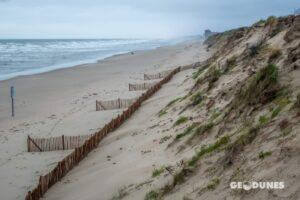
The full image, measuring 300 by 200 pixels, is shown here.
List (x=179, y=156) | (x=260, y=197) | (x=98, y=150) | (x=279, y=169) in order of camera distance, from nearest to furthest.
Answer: (x=260, y=197)
(x=279, y=169)
(x=179, y=156)
(x=98, y=150)

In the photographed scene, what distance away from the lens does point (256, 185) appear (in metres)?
7.10

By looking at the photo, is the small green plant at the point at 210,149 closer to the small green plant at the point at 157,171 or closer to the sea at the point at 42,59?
the small green plant at the point at 157,171

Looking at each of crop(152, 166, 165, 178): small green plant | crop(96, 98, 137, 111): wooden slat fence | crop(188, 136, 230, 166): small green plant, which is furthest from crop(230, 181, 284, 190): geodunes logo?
crop(96, 98, 137, 111): wooden slat fence

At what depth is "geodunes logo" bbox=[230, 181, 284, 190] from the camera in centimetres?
679

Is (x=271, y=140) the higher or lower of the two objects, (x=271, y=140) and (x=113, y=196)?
the higher

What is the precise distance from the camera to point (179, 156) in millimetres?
11305

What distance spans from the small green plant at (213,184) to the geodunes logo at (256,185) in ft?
1.35

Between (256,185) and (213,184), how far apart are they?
3.71 ft

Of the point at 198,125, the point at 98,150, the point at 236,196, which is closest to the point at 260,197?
the point at 236,196

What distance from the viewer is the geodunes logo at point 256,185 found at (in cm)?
679

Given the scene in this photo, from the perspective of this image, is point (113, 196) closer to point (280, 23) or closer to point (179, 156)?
point (179, 156)

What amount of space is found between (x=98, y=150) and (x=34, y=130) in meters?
7.16

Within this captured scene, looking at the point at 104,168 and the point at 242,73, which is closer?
the point at 104,168

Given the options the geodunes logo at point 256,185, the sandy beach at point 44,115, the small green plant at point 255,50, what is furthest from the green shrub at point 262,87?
the small green plant at point 255,50
